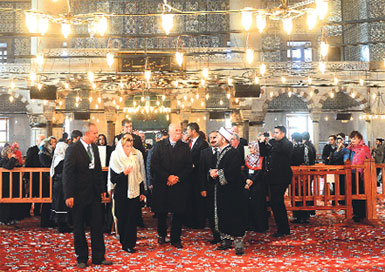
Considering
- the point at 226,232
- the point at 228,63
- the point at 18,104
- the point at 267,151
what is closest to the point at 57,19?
the point at 267,151

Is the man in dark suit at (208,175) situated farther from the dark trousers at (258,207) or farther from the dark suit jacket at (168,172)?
the dark trousers at (258,207)

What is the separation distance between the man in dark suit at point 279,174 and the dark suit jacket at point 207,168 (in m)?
1.03

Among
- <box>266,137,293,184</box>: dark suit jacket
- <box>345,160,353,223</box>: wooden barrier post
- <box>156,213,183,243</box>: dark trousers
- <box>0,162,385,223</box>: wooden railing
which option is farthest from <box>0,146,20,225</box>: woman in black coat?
<box>345,160,353,223</box>: wooden barrier post

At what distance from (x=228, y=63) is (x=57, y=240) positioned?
40.9ft

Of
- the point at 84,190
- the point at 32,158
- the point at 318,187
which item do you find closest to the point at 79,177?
the point at 84,190

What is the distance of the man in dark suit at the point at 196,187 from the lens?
5691 millimetres

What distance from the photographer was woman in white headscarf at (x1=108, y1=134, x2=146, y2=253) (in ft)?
14.5

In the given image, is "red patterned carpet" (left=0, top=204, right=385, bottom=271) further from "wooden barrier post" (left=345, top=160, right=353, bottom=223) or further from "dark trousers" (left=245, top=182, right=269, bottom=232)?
"wooden barrier post" (left=345, top=160, right=353, bottom=223)

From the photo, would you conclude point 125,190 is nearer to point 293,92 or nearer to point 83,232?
point 83,232

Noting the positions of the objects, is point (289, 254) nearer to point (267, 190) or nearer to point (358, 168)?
point (267, 190)

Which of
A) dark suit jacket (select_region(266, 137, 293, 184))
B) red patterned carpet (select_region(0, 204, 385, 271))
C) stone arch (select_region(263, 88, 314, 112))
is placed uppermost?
stone arch (select_region(263, 88, 314, 112))

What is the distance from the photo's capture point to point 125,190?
446 centimetres

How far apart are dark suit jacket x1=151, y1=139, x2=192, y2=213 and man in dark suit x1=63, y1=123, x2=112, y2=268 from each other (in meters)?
0.74

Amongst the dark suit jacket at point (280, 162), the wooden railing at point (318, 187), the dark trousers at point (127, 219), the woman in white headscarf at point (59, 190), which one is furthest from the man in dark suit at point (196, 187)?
the woman in white headscarf at point (59, 190)
